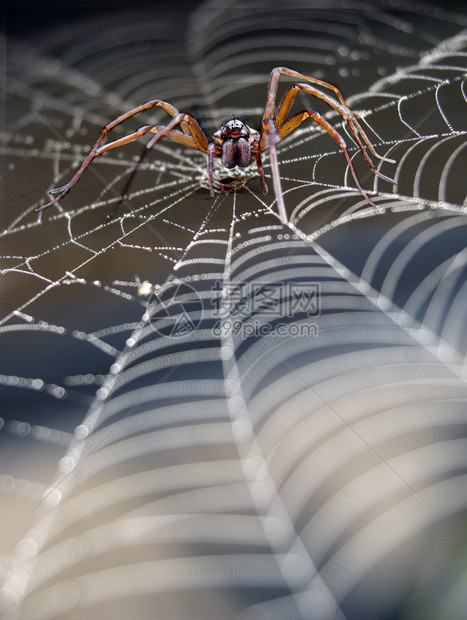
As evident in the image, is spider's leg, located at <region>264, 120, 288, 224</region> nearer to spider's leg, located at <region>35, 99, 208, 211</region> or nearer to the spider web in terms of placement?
the spider web

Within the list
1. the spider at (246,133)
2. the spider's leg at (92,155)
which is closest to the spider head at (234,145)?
the spider at (246,133)

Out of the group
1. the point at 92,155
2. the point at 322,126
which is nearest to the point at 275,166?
the point at 322,126

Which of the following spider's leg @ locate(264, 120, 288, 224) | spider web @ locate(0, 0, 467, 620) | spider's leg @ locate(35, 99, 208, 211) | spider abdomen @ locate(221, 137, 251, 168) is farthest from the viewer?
spider abdomen @ locate(221, 137, 251, 168)

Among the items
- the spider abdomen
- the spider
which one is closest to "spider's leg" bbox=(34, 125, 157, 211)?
the spider

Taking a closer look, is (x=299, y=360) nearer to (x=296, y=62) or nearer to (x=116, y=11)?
(x=296, y=62)

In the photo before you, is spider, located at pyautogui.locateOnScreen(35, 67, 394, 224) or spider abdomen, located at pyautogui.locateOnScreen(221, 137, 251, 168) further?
spider abdomen, located at pyautogui.locateOnScreen(221, 137, 251, 168)

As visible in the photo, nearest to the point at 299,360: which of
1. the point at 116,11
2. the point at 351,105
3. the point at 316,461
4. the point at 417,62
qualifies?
the point at 316,461

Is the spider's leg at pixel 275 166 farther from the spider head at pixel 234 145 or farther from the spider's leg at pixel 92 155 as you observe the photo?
the spider's leg at pixel 92 155
